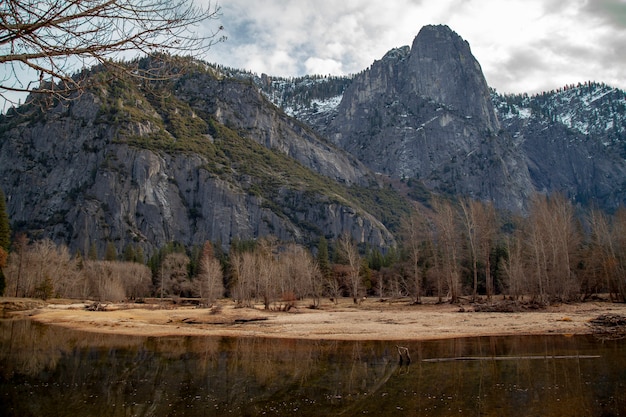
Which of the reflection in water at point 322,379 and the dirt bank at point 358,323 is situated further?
the dirt bank at point 358,323

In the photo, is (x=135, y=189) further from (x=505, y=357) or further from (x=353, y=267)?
(x=505, y=357)

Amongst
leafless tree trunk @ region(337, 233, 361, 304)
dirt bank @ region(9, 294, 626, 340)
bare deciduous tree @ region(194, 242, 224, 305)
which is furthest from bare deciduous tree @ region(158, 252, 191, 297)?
dirt bank @ region(9, 294, 626, 340)

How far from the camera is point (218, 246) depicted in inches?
5433

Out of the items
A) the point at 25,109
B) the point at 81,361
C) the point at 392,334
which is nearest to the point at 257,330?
the point at 392,334

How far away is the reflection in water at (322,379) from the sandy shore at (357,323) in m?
3.98

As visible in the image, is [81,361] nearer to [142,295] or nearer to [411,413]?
[411,413]

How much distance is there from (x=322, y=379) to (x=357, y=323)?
73.1 feet

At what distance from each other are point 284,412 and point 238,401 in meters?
2.06

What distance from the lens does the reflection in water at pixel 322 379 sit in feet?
42.9

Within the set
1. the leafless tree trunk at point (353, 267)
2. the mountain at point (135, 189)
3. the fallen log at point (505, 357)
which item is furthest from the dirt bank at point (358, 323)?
the mountain at point (135, 189)

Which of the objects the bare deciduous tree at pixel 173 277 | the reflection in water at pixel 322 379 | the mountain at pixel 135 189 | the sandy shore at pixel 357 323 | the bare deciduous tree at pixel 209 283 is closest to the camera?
the reflection in water at pixel 322 379

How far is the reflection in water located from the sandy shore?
398 centimetres

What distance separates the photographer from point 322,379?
17141 mm

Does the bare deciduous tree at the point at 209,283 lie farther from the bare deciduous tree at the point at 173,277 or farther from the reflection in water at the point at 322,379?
the reflection in water at the point at 322,379
